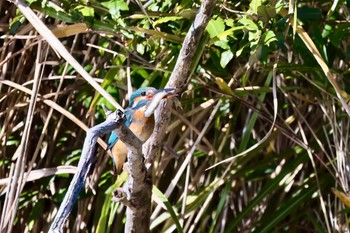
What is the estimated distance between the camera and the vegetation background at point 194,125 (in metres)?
2.28

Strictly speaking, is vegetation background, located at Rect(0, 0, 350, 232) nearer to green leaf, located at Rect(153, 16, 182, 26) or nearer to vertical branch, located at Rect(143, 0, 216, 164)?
green leaf, located at Rect(153, 16, 182, 26)

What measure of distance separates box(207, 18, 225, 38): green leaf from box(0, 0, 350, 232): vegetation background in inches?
6.8

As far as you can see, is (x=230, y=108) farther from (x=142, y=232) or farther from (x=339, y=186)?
(x=142, y=232)

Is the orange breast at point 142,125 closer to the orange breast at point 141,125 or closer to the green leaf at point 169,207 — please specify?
the orange breast at point 141,125

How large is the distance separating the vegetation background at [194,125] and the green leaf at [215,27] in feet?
0.57

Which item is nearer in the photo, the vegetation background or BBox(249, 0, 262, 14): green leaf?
BBox(249, 0, 262, 14): green leaf

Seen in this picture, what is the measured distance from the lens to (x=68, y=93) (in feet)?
8.67

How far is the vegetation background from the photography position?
228 centimetres

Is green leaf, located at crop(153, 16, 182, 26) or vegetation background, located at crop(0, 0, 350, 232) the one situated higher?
green leaf, located at crop(153, 16, 182, 26)

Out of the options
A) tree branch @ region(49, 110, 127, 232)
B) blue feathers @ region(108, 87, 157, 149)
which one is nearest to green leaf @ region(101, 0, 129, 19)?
blue feathers @ region(108, 87, 157, 149)

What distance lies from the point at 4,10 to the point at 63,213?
1.61 metres

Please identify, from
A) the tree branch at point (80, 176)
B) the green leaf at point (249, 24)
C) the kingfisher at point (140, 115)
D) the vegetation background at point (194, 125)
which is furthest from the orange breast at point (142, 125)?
the tree branch at point (80, 176)

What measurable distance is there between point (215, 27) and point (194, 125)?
65cm

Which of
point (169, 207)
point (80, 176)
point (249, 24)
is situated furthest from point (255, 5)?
point (80, 176)
